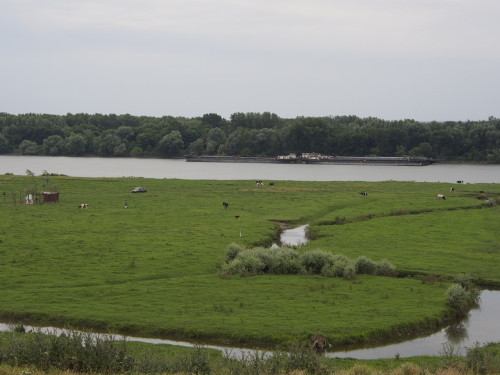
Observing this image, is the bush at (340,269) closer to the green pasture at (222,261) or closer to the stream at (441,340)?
the green pasture at (222,261)

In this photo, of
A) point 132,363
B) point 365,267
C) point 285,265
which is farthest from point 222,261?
point 132,363

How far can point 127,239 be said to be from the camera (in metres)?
52.2

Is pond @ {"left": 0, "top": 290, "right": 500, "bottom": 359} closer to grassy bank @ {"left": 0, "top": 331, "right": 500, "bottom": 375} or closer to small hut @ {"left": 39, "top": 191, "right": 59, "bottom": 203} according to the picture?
grassy bank @ {"left": 0, "top": 331, "right": 500, "bottom": 375}

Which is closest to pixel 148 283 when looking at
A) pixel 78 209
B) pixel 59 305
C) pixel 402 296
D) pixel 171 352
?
pixel 59 305

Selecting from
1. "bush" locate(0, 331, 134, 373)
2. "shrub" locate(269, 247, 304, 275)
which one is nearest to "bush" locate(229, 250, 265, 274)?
"shrub" locate(269, 247, 304, 275)

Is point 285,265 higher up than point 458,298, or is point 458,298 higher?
point 285,265

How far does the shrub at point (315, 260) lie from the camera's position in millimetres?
42344

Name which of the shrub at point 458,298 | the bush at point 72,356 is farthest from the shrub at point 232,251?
the bush at point 72,356

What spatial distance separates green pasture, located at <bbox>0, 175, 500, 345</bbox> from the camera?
32.0 metres

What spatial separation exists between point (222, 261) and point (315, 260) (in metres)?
6.58

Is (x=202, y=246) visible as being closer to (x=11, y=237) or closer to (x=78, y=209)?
(x=11, y=237)

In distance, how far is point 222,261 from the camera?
45.2 m

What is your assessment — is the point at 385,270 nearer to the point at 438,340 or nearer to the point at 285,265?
the point at 285,265

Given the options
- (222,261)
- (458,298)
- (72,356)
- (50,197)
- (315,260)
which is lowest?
(458,298)
